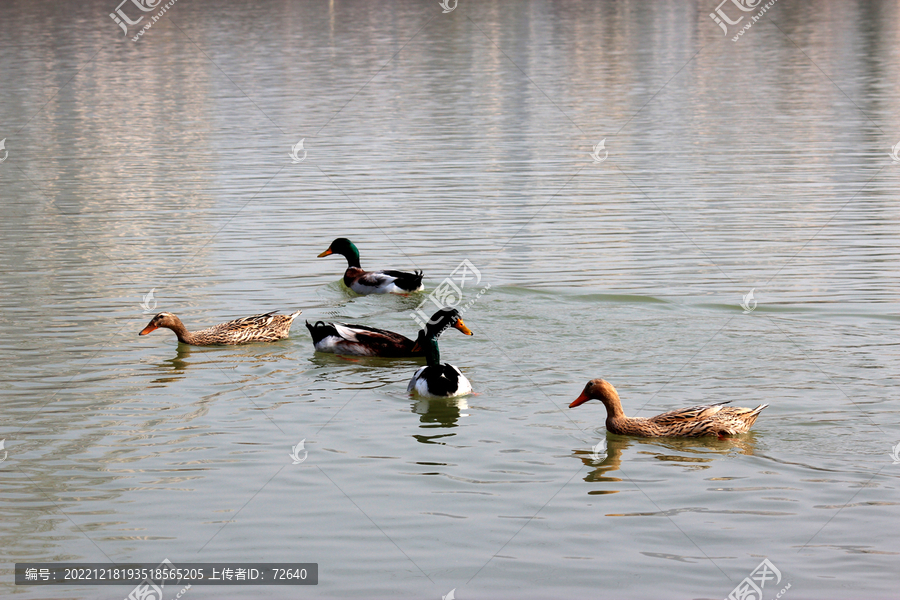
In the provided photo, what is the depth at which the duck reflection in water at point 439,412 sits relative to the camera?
38.3 ft

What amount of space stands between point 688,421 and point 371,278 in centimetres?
749

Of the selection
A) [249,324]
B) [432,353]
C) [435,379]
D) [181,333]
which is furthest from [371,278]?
[435,379]

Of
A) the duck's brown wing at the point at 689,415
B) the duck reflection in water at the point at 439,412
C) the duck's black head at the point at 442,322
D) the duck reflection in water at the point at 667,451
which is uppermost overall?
the duck's black head at the point at 442,322

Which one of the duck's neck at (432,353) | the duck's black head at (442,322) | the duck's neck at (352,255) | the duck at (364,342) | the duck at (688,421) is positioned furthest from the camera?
the duck's neck at (352,255)

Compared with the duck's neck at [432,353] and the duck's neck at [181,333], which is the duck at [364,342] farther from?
the duck's neck at [181,333]

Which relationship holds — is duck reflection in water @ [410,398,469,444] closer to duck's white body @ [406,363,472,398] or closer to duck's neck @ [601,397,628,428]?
duck's white body @ [406,363,472,398]

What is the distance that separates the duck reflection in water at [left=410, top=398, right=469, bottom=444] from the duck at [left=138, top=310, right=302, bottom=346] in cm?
304

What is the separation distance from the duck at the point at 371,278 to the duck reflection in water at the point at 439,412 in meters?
4.48

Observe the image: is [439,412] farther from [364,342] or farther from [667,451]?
[667,451]

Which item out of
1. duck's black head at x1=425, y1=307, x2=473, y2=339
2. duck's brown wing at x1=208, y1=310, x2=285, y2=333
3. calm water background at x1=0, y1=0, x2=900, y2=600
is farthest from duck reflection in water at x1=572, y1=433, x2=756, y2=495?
duck's brown wing at x1=208, y1=310, x2=285, y2=333

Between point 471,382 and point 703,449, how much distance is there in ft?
10.4

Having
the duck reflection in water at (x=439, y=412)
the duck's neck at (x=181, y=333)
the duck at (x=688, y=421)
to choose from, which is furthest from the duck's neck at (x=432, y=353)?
the duck's neck at (x=181, y=333)

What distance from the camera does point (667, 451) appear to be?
35.0 feet

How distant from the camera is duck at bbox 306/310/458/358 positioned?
45.8ft
